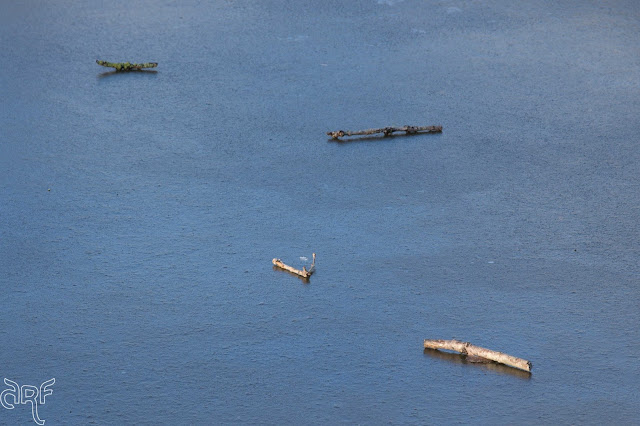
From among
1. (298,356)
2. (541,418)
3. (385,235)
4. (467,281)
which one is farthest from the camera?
(385,235)

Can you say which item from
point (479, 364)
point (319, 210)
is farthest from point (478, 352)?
point (319, 210)

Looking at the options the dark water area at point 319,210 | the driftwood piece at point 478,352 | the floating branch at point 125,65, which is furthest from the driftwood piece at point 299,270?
the floating branch at point 125,65

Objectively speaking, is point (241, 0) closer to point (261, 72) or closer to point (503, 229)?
point (261, 72)

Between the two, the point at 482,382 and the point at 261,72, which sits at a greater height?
the point at 261,72

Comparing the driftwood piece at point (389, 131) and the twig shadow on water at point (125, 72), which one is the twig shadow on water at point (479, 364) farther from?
the twig shadow on water at point (125, 72)

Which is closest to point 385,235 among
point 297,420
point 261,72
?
point 297,420

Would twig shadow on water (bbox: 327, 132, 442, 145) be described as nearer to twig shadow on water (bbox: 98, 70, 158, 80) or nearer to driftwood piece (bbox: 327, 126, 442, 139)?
driftwood piece (bbox: 327, 126, 442, 139)

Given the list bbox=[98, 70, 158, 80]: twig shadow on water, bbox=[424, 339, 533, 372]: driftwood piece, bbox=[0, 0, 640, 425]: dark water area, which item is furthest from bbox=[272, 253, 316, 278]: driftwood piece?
bbox=[98, 70, 158, 80]: twig shadow on water
